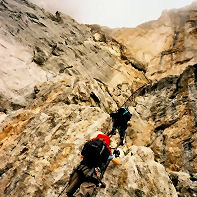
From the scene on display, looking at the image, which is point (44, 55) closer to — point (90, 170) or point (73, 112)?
point (73, 112)

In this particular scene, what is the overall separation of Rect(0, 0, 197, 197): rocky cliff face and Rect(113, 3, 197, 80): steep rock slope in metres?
3.74

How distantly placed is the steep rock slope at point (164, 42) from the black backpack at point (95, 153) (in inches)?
1150

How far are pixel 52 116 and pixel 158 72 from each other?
27.9 m

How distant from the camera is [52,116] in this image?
16.9m

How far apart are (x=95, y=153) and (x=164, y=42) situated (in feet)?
134

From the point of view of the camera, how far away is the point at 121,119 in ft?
56.5

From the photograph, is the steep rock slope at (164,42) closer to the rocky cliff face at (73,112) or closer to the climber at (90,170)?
the rocky cliff face at (73,112)

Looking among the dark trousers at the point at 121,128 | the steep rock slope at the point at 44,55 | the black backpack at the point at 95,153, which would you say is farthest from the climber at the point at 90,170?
the steep rock slope at the point at 44,55

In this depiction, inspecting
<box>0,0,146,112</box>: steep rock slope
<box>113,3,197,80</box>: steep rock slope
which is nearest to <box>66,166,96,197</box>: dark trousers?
<box>0,0,146,112</box>: steep rock slope

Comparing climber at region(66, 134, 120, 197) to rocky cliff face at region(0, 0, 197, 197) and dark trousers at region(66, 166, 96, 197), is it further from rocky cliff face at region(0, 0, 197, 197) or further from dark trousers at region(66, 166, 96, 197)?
rocky cliff face at region(0, 0, 197, 197)

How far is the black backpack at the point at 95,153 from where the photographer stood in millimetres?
10859

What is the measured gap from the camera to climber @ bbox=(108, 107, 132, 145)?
17.2 m

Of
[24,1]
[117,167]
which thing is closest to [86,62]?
[24,1]

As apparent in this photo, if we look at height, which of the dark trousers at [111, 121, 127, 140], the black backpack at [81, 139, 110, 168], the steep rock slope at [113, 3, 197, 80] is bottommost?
the dark trousers at [111, 121, 127, 140]
